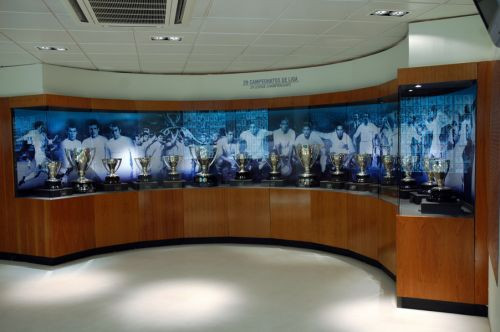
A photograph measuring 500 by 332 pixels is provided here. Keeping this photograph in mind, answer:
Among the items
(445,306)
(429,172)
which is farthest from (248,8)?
(445,306)

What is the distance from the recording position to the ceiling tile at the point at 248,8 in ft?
13.9

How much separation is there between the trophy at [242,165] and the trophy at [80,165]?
2393 mm

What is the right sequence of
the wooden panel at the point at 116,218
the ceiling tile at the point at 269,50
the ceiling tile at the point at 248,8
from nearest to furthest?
the ceiling tile at the point at 248,8, the ceiling tile at the point at 269,50, the wooden panel at the point at 116,218

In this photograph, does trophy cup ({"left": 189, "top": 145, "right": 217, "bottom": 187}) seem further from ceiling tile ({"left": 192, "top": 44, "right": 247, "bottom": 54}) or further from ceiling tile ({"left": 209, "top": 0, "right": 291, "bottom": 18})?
ceiling tile ({"left": 209, "top": 0, "right": 291, "bottom": 18})

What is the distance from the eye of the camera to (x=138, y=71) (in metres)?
7.91

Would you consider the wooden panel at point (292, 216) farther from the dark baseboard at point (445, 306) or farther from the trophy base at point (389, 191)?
the dark baseboard at point (445, 306)

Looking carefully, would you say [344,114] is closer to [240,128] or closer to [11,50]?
[240,128]

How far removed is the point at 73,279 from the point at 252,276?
228cm

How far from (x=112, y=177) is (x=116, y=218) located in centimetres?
68

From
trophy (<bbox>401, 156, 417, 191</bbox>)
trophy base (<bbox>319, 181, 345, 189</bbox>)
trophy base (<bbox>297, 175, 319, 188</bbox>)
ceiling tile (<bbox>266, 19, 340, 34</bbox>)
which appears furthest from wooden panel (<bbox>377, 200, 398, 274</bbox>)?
ceiling tile (<bbox>266, 19, 340, 34</bbox>)

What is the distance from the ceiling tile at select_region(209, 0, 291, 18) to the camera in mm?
4242

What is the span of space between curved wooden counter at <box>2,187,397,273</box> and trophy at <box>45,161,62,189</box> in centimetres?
33

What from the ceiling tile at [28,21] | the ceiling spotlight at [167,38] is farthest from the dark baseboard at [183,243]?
the ceiling spotlight at [167,38]

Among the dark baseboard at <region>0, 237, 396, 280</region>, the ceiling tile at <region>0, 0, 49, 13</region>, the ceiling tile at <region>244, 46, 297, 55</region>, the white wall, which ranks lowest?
the dark baseboard at <region>0, 237, 396, 280</region>
